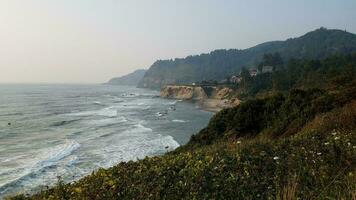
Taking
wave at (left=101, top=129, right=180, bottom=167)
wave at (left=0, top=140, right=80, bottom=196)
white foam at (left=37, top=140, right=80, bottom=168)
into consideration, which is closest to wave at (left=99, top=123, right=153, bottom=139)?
wave at (left=101, top=129, right=180, bottom=167)

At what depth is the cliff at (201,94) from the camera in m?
104

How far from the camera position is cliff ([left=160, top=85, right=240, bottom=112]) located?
104m

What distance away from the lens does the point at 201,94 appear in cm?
12038

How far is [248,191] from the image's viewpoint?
5.74 metres

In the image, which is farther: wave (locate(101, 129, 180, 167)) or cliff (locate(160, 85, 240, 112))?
cliff (locate(160, 85, 240, 112))

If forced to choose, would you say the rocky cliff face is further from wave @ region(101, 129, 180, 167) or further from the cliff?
wave @ region(101, 129, 180, 167)

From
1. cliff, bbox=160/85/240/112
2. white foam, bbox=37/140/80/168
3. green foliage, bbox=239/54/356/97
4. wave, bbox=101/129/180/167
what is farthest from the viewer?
cliff, bbox=160/85/240/112

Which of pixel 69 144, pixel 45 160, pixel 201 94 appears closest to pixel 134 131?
pixel 69 144

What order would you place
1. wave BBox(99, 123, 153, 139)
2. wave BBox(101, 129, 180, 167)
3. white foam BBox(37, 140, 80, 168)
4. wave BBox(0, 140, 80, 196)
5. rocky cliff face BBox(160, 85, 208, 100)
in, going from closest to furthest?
wave BBox(0, 140, 80, 196) < white foam BBox(37, 140, 80, 168) < wave BBox(101, 129, 180, 167) < wave BBox(99, 123, 153, 139) < rocky cliff face BBox(160, 85, 208, 100)

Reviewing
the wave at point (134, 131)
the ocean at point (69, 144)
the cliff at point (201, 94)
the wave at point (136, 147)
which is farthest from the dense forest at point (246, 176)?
the cliff at point (201, 94)

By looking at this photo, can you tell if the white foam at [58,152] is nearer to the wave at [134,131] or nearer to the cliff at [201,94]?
the wave at [134,131]

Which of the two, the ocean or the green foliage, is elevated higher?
the green foliage

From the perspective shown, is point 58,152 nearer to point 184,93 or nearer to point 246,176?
point 246,176

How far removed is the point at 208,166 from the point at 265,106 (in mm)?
22158
